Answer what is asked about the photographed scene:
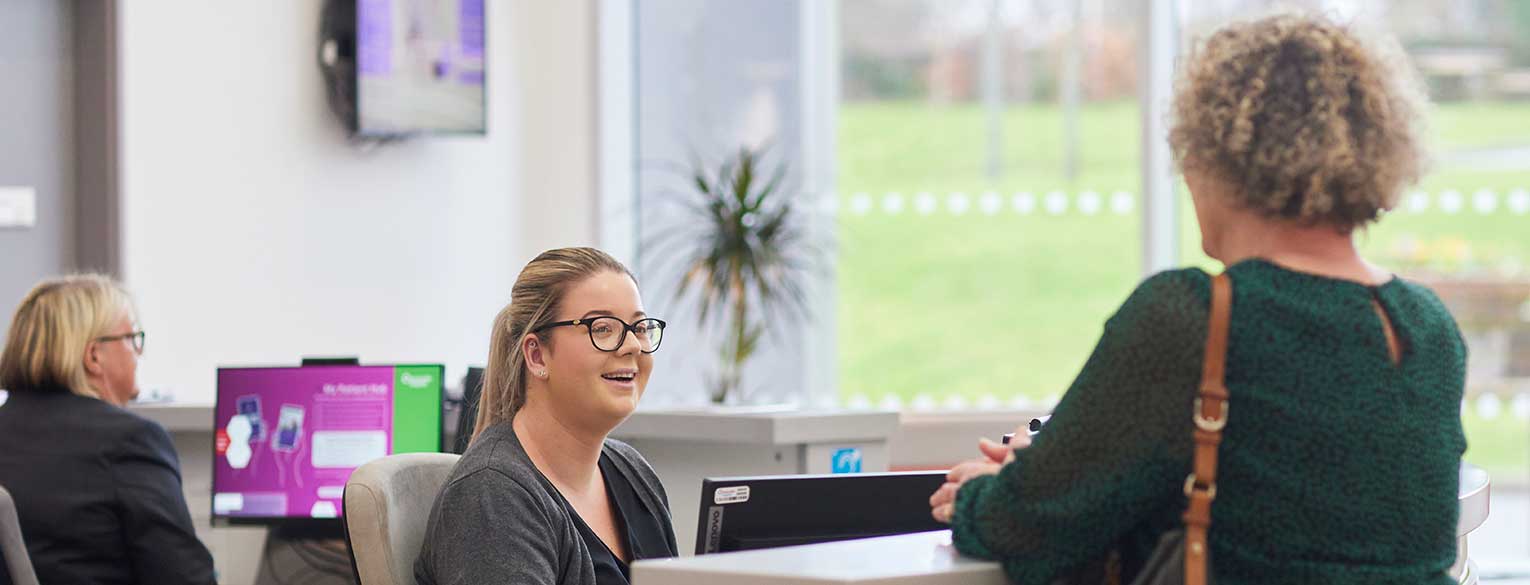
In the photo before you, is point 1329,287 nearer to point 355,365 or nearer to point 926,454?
point 926,454

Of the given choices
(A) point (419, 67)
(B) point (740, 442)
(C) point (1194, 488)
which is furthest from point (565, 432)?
(A) point (419, 67)

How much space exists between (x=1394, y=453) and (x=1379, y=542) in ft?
0.26

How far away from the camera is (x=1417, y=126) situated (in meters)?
1.63

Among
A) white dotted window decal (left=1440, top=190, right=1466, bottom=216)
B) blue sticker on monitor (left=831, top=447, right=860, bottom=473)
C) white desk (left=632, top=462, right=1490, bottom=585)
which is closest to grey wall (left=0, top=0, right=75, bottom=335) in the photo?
blue sticker on monitor (left=831, top=447, right=860, bottom=473)

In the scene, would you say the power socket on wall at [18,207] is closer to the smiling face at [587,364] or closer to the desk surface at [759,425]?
the desk surface at [759,425]

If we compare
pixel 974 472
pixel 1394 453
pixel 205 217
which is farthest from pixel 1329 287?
pixel 205 217

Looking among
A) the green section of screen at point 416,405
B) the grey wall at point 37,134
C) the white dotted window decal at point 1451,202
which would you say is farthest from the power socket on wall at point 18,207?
the white dotted window decal at point 1451,202

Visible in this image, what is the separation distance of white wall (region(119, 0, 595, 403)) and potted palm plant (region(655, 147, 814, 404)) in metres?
0.61

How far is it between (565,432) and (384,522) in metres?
0.29

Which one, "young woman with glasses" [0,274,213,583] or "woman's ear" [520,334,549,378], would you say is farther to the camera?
"young woman with glasses" [0,274,213,583]

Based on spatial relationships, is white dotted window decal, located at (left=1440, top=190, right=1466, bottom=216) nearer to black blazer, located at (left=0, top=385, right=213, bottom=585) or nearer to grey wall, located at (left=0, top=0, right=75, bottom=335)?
grey wall, located at (left=0, top=0, right=75, bottom=335)

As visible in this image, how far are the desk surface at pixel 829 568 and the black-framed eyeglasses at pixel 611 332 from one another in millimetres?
840

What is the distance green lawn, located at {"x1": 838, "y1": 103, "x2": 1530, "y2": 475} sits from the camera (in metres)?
7.30

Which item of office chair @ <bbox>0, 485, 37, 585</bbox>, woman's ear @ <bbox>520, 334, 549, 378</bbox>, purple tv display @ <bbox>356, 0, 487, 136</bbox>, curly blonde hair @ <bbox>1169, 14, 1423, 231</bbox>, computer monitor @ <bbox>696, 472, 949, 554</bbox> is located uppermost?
purple tv display @ <bbox>356, 0, 487, 136</bbox>
